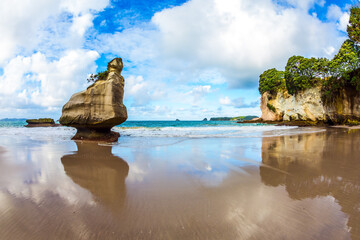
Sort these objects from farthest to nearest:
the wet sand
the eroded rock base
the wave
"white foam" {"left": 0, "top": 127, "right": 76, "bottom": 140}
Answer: the wave
"white foam" {"left": 0, "top": 127, "right": 76, "bottom": 140}
the eroded rock base
the wet sand

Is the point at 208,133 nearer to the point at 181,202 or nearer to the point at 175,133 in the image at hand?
the point at 175,133

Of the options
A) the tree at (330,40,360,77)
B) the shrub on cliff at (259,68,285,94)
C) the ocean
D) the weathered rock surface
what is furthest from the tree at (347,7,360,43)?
the weathered rock surface

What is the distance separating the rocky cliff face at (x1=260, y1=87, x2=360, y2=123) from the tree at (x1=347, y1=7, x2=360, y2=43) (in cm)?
869

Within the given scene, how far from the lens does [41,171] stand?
4.80 m

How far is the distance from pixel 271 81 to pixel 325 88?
22273 mm

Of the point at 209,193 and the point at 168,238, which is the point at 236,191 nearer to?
the point at 209,193

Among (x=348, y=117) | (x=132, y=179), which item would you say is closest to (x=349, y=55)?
(x=348, y=117)

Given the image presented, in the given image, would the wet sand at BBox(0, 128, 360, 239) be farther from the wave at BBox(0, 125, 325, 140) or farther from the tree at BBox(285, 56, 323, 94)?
the tree at BBox(285, 56, 323, 94)

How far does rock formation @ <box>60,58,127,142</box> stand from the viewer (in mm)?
12120

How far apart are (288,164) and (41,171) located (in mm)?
7257

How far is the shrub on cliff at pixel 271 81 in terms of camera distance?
51.4 meters

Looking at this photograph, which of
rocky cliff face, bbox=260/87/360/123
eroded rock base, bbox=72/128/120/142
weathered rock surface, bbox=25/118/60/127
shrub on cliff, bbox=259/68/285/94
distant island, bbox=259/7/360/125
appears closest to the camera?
eroded rock base, bbox=72/128/120/142

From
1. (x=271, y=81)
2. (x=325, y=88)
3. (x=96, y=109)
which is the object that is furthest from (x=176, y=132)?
(x=271, y=81)

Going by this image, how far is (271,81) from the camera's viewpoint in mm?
53500
